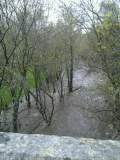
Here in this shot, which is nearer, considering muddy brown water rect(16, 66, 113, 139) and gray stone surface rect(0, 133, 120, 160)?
gray stone surface rect(0, 133, 120, 160)

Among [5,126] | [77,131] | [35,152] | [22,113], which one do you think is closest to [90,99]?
[77,131]

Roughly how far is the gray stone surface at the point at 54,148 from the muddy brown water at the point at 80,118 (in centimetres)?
901

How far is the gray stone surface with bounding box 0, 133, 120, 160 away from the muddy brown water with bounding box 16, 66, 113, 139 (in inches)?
355

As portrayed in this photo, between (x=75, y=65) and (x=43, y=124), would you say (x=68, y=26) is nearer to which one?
(x=75, y=65)

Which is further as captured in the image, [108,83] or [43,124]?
[43,124]

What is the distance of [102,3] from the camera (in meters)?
11.4

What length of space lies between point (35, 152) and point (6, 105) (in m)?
11.7

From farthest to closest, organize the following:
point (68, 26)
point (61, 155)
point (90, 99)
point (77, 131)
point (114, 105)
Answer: point (68, 26), point (90, 99), point (77, 131), point (114, 105), point (61, 155)

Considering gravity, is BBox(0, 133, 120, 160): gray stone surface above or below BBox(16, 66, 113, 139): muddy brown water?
above

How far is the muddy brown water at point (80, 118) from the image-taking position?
11.6 m

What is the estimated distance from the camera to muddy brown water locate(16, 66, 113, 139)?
38.2 feet

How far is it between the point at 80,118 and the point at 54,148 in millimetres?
11074

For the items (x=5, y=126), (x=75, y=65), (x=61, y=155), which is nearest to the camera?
(x=61, y=155)

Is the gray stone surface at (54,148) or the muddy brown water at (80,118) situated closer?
the gray stone surface at (54,148)
